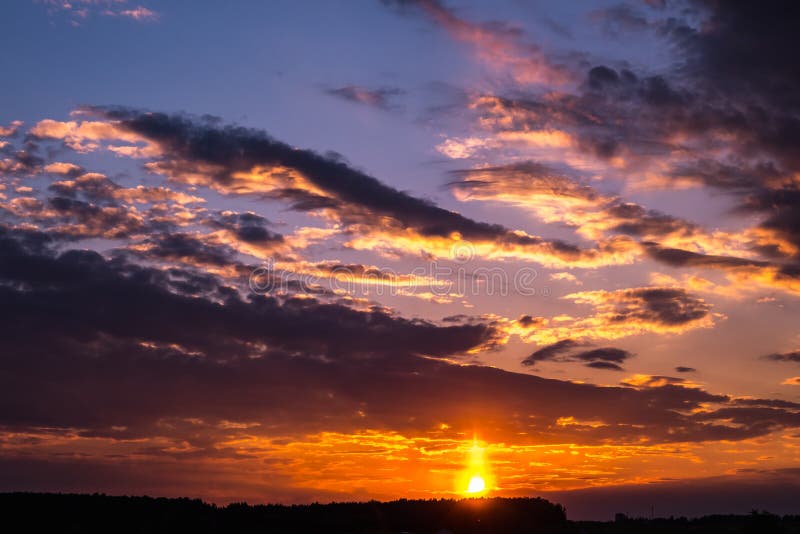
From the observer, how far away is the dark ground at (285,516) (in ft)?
196

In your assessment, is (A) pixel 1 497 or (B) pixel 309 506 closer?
(A) pixel 1 497

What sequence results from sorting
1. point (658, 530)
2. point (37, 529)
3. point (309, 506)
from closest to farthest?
1. point (37, 529)
2. point (309, 506)
3. point (658, 530)

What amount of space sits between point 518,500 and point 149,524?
107ft

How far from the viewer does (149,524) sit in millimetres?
60938

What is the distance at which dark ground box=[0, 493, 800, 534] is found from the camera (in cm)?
5988

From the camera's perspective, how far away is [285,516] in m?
66.1

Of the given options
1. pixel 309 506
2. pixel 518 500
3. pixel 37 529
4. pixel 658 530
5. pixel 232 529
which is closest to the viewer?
pixel 37 529

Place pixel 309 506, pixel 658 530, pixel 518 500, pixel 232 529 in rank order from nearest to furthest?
pixel 232 529, pixel 309 506, pixel 518 500, pixel 658 530

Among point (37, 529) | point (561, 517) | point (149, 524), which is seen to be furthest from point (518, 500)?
point (37, 529)

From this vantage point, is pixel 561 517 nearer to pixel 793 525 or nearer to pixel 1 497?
pixel 793 525

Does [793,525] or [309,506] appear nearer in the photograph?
[309,506]

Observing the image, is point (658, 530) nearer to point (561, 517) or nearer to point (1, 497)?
point (561, 517)

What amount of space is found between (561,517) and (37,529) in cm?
4410

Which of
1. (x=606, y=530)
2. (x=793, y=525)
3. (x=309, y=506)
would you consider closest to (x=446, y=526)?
(x=309, y=506)
